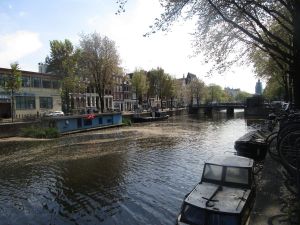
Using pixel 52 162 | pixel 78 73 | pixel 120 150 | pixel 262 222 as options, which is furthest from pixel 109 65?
pixel 262 222

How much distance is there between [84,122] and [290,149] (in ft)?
146

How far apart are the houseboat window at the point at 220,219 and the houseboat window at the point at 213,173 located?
2998 millimetres

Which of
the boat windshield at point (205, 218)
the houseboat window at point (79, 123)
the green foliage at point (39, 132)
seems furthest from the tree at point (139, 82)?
the boat windshield at point (205, 218)

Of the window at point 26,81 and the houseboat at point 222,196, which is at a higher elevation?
the window at point 26,81

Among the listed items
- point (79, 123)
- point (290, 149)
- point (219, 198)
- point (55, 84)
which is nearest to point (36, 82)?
point (55, 84)

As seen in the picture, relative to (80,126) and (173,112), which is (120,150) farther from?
(173,112)

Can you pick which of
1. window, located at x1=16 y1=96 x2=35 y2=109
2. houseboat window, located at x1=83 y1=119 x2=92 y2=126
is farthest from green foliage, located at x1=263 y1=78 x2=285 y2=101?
window, located at x1=16 y1=96 x2=35 y2=109

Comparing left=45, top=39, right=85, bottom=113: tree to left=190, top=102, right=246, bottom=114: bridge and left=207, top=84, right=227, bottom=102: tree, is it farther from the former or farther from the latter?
left=207, top=84, right=227, bottom=102: tree

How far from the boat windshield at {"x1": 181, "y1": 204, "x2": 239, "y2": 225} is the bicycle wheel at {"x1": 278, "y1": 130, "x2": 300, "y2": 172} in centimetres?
277

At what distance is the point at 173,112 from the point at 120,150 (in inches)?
2688

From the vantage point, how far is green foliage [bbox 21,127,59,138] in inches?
1678

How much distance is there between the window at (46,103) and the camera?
6612 cm

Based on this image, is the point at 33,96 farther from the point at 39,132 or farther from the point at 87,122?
the point at 39,132

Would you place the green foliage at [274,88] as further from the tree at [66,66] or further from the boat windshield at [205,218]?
the boat windshield at [205,218]
